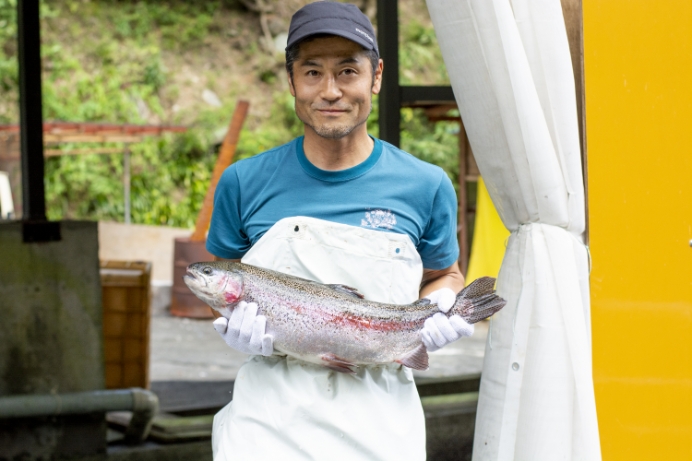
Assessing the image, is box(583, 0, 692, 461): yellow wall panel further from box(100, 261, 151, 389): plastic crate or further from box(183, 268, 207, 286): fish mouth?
box(100, 261, 151, 389): plastic crate

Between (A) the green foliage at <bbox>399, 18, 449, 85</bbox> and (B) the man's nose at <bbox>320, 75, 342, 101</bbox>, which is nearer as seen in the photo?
(B) the man's nose at <bbox>320, 75, 342, 101</bbox>

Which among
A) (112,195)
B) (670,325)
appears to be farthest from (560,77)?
(112,195)

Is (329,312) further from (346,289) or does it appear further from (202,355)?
(202,355)

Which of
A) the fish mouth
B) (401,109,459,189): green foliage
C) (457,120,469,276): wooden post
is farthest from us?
(401,109,459,189): green foliage

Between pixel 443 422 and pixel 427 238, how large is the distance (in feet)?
12.0

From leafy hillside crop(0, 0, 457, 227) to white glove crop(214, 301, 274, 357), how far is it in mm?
12914

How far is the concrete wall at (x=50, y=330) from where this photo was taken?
4.59 metres

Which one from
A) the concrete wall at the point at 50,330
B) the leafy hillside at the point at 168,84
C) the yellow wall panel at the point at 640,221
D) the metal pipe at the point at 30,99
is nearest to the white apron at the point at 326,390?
the yellow wall panel at the point at 640,221

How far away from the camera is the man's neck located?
2.19 m

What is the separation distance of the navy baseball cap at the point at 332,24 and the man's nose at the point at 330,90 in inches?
4.6

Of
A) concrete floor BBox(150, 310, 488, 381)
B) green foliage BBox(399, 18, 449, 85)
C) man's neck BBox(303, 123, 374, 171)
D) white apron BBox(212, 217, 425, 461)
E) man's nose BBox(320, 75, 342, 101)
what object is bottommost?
concrete floor BBox(150, 310, 488, 381)

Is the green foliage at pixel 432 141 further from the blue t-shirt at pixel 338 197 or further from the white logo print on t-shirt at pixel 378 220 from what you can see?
the white logo print on t-shirt at pixel 378 220

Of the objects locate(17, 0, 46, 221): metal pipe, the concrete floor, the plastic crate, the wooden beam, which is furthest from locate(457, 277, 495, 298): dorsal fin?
the wooden beam

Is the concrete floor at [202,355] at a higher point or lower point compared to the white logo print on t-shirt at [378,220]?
lower
